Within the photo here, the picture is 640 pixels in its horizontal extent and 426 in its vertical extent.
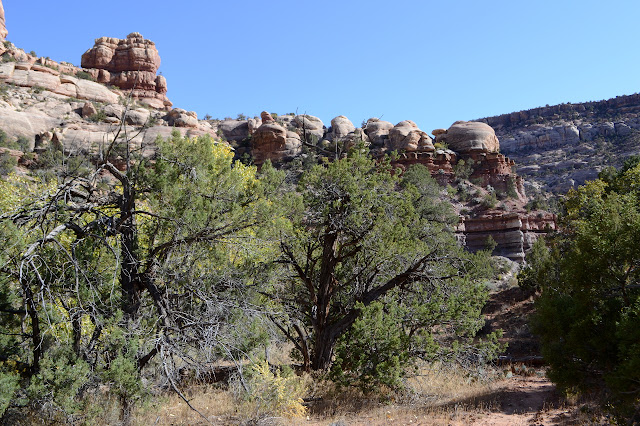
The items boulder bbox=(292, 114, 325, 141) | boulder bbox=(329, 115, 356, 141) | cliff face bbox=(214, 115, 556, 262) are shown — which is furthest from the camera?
boulder bbox=(292, 114, 325, 141)

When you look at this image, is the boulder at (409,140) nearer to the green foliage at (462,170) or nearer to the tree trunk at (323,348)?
the green foliage at (462,170)

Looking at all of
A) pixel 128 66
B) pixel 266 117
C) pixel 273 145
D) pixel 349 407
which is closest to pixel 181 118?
pixel 266 117

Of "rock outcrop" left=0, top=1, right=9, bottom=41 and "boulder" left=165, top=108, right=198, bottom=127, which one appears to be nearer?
"boulder" left=165, top=108, right=198, bottom=127

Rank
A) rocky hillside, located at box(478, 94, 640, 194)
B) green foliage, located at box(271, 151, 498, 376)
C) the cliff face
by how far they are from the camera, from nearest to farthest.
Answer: green foliage, located at box(271, 151, 498, 376)
the cliff face
rocky hillside, located at box(478, 94, 640, 194)

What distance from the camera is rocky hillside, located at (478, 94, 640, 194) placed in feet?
245

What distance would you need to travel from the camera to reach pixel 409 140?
5353cm

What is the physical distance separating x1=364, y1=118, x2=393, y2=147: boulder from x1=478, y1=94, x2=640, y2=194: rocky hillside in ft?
102

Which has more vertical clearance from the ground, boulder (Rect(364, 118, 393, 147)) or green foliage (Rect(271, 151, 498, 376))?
boulder (Rect(364, 118, 393, 147))

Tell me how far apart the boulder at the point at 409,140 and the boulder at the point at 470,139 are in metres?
4.63

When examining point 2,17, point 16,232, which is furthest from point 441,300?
point 2,17

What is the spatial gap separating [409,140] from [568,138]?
53777 millimetres

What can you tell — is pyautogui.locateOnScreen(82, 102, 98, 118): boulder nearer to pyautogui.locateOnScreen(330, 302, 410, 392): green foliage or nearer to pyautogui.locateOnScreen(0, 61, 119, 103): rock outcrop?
pyautogui.locateOnScreen(0, 61, 119, 103): rock outcrop

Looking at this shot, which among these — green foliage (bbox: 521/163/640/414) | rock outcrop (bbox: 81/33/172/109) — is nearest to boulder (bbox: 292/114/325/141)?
rock outcrop (bbox: 81/33/172/109)

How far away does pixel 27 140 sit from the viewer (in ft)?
143
